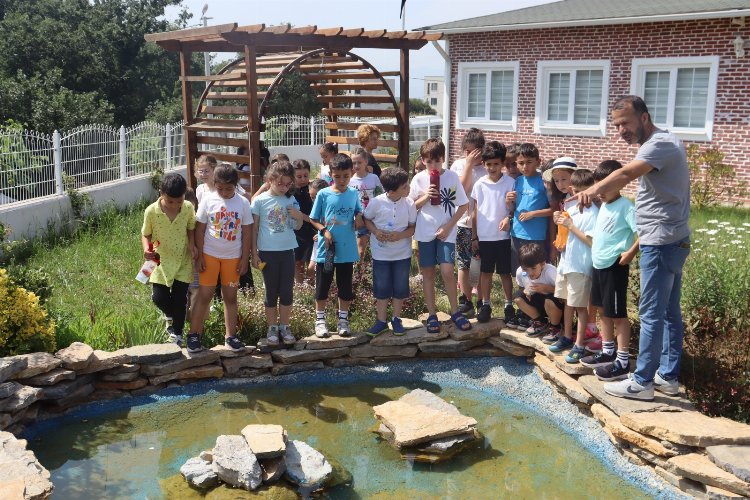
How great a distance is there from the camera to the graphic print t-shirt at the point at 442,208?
19.2ft

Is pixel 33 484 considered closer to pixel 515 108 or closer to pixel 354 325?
pixel 354 325

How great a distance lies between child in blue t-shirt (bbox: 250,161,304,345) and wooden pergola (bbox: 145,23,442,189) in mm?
2056

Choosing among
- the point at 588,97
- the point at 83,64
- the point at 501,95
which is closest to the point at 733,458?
the point at 588,97

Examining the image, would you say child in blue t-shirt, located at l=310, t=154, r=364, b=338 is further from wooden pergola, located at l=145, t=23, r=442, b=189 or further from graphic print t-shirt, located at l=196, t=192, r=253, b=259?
wooden pergola, located at l=145, t=23, r=442, b=189

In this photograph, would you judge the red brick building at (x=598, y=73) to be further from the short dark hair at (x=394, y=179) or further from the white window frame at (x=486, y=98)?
the short dark hair at (x=394, y=179)

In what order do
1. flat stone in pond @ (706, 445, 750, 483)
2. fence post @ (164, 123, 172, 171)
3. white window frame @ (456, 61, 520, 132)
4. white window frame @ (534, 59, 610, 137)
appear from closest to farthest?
flat stone in pond @ (706, 445, 750, 483) < fence post @ (164, 123, 172, 171) < white window frame @ (534, 59, 610, 137) < white window frame @ (456, 61, 520, 132)

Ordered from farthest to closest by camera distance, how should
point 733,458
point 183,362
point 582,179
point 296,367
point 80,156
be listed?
point 80,156 < point 296,367 < point 183,362 < point 582,179 < point 733,458

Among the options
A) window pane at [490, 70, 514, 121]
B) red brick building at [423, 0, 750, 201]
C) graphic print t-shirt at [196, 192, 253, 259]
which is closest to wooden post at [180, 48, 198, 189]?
graphic print t-shirt at [196, 192, 253, 259]

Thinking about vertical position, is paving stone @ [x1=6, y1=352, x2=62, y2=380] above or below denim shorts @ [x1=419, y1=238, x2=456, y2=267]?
below

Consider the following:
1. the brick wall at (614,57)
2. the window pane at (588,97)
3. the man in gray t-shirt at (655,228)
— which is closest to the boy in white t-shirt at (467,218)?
the man in gray t-shirt at (655,228)

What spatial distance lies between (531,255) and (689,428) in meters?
1.78

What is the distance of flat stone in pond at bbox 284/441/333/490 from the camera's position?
4168 millimetres

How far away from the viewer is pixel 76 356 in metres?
5.21

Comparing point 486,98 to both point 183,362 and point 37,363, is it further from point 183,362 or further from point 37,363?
point 37,363
